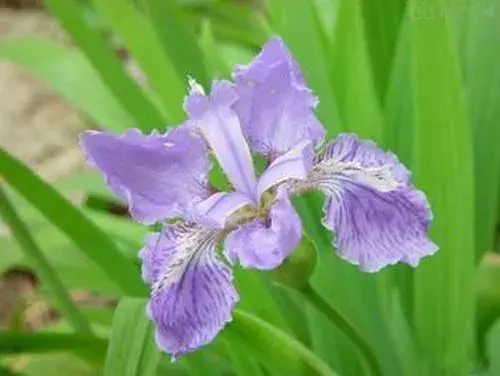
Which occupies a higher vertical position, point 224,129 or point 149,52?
point 224,129

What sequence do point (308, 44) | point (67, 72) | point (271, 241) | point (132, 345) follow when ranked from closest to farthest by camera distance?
point (271, 241) → point (132, 345) → point (308, 44) → point (67, 72)

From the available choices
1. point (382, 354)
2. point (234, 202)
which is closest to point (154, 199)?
point (234, 202)

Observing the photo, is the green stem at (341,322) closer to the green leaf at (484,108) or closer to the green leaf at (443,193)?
the green leaf at (443,193)

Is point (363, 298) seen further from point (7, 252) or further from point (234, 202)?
point (7, 252)

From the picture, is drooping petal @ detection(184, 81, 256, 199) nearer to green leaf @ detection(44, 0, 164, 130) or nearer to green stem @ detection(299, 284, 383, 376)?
green stem @ detection(299, 284, 383, 376)

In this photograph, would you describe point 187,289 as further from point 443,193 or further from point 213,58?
point 213,58

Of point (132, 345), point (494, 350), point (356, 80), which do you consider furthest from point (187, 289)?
point (356, 80)
